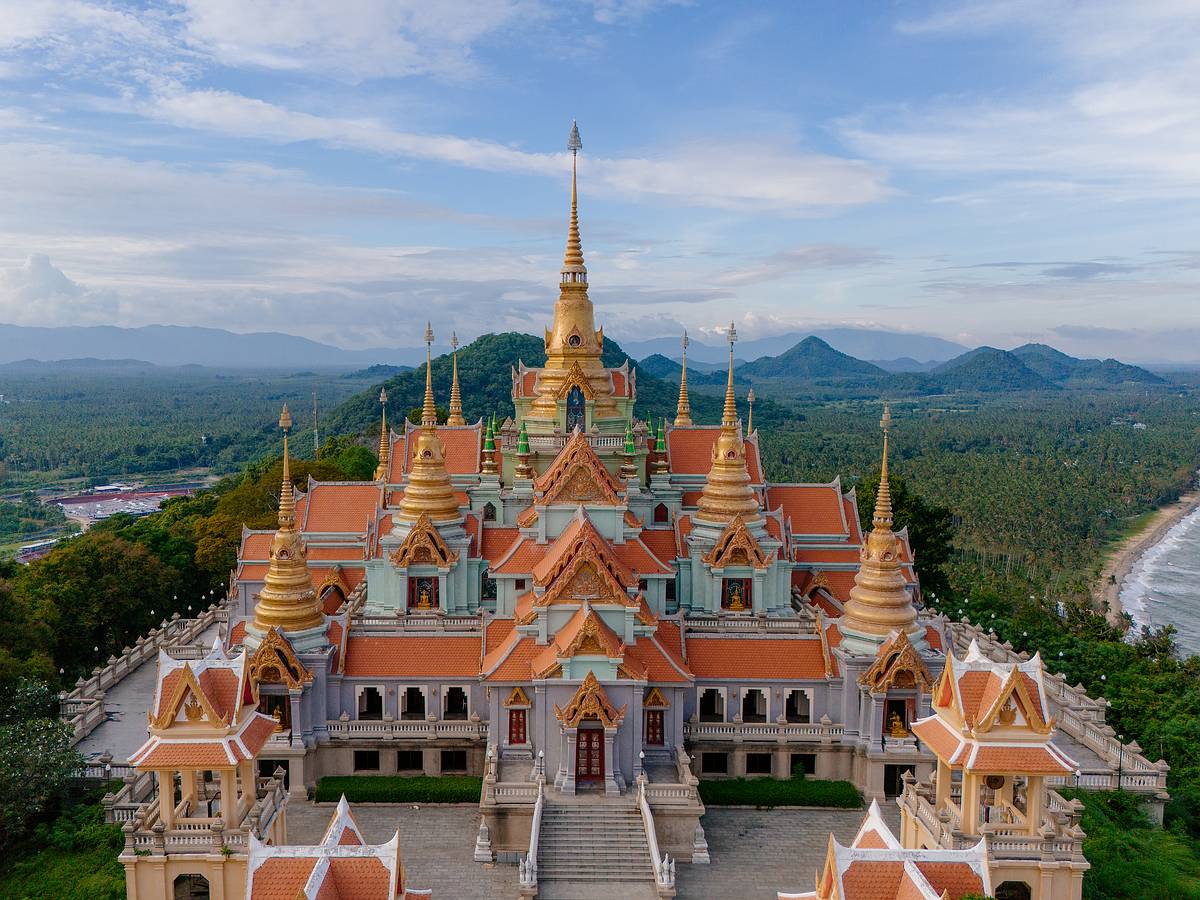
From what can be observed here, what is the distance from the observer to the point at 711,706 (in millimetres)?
26328

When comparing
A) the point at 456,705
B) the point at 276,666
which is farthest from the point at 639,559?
the point at 276,666

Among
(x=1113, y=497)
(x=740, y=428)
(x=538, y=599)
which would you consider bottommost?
(x=1113, y=497)

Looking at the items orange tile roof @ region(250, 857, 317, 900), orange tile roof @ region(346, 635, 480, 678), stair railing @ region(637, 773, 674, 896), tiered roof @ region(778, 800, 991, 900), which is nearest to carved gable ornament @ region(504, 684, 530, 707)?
orange tile roof @ region(346, 635, 480, 678)

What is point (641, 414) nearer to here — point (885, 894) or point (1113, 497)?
point (1113, 497)

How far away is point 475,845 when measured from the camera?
22172 millimetres

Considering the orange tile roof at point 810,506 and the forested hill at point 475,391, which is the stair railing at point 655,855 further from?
the forested hill at point 475,391

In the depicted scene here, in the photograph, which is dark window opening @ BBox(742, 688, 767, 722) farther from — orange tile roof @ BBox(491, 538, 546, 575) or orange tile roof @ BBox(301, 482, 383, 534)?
orange tile roof @ BBox(301, 482, 383, 534)

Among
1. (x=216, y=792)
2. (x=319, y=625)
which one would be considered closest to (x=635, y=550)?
(x=319, y=625)

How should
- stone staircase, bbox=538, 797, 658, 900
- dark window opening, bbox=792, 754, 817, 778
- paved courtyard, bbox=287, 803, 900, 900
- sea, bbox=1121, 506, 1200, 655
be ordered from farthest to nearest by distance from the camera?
1. sea, bbox=1121, 506, 1200, 655
2. dark window opening, bbox=792, 754, 817, 778
3. paved courtyard, bbox=287, 803, 900, 900
4. stone staircase, bbox=538, 797, 658, 900

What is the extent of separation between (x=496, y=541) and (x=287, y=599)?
8.80m

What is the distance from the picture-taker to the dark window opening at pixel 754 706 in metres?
26.2

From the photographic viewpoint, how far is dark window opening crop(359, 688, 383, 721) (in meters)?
25.7

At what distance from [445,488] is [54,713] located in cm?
1363

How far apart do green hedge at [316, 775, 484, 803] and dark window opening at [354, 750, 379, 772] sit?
2.74ft
